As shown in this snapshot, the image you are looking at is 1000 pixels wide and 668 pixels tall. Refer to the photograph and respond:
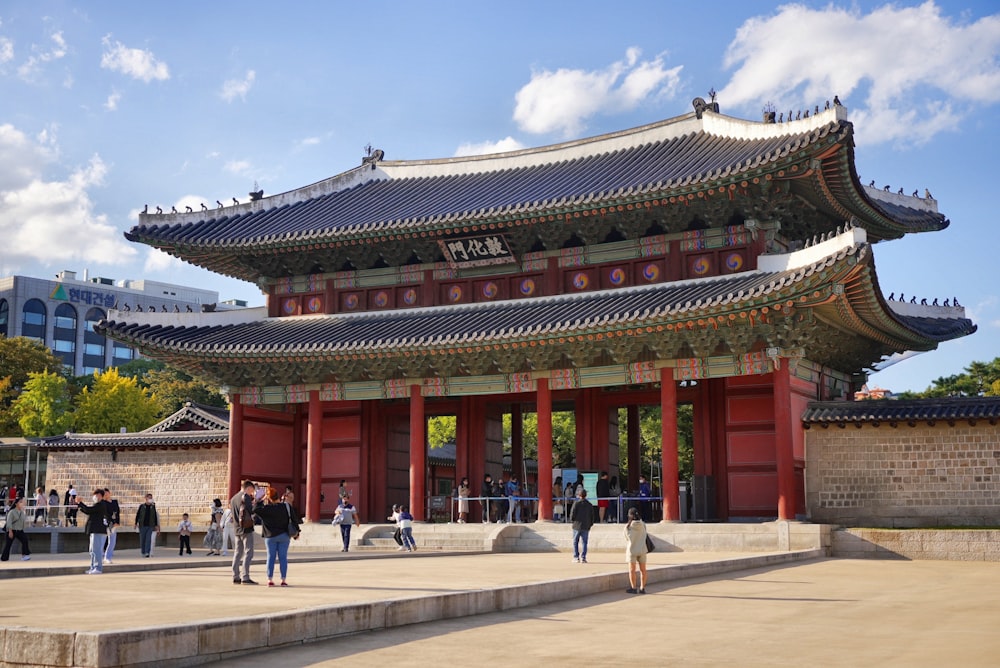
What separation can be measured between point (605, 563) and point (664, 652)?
10.6 metres

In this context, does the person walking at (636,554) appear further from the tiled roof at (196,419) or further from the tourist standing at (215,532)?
Answer: the tiled roof at (196,419)

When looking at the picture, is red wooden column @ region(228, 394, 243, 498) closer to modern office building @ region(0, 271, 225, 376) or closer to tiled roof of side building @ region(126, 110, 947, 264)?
tiled roof of side building @ region(126, 110, 947, 264)

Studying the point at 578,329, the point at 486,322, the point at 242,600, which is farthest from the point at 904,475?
the point at 242,600

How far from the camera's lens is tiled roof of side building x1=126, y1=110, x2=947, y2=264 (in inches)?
1093

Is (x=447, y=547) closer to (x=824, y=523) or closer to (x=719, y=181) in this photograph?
(x=824, y=523)

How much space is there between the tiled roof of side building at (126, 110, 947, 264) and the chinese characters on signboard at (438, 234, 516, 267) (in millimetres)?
962

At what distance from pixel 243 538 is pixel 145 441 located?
20.9 meters

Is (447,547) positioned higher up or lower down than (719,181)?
lower down

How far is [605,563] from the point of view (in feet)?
66.2

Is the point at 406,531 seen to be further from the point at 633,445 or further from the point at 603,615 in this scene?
the point at 603,615

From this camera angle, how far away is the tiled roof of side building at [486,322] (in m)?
25.3

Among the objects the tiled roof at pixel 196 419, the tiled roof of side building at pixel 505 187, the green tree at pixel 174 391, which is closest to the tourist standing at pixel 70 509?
the tiled roof at pixel 196 419

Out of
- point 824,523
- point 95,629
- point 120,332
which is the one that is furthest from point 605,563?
point 120,332

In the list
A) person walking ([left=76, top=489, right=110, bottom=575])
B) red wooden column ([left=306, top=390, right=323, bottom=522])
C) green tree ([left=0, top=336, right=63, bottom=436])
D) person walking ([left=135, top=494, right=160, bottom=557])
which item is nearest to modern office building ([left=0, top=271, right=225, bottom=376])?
green tree ([left=0, top=336, right=63, bottom=436])
